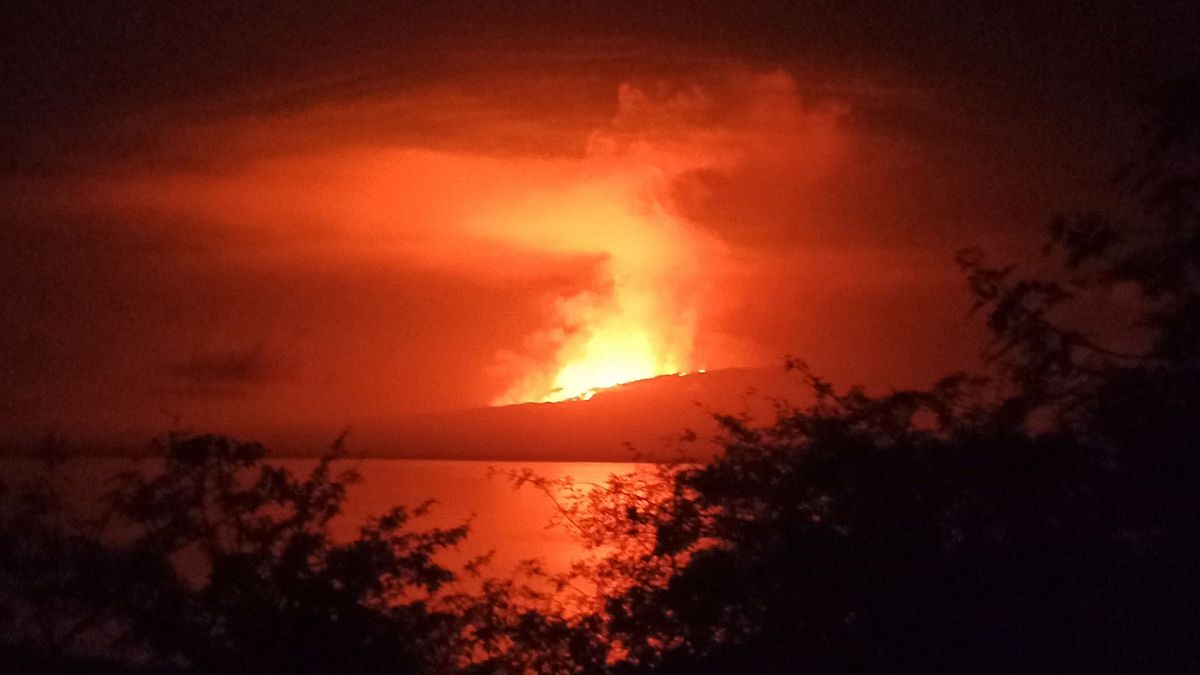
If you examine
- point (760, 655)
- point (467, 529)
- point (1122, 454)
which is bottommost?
point (760, 655)

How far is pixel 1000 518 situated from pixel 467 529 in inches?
248

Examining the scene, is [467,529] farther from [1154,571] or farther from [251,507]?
[1154,571]

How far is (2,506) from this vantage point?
49.6 feet

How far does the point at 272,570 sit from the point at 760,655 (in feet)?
17.6

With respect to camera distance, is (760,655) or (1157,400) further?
(760,655)

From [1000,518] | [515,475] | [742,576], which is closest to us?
[1000,518]

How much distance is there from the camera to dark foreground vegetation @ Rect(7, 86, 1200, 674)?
1226 cm

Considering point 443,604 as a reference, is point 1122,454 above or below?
above

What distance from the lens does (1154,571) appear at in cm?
1195

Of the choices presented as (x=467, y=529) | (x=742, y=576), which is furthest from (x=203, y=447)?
(x=742, y=576)

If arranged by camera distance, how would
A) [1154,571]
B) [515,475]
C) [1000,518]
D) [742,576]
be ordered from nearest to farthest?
[1154,571]
[1000,518]
[742,576]
[515,475]

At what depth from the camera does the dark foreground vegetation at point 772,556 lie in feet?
40.2

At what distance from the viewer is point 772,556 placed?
1395cm

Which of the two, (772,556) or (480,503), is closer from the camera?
(772,556)
